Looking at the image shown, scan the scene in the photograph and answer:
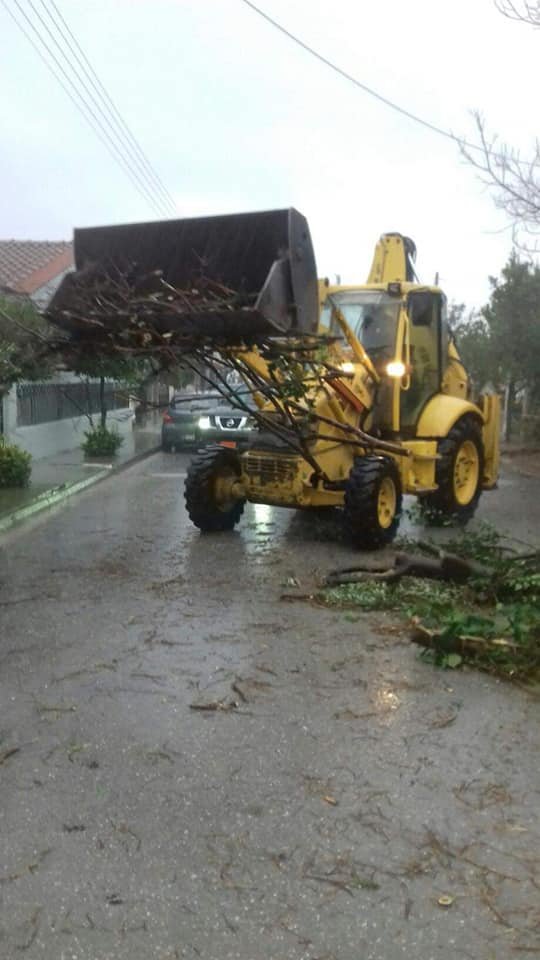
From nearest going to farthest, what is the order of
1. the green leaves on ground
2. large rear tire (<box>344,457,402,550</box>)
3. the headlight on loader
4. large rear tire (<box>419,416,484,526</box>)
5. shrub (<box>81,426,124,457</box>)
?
the green leaves on ground, large rear tire (<box>344,457,402,550</box>), the headlight on loader, large rear tire (<box>419,416,484,526</box>), shrub (<box>81,426,124,457</box>)

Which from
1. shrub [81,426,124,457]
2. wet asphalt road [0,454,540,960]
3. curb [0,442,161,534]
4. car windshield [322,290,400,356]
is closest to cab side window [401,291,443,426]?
car windshield [322,290,400,356]

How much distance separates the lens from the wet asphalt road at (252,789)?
360 cm

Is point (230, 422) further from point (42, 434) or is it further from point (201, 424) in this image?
point (42, 434)

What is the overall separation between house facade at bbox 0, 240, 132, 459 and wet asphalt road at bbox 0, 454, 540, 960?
43.2ft

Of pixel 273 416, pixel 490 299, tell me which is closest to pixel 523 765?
pixel 273 416

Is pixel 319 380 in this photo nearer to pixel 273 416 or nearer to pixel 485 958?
pixel 273 416

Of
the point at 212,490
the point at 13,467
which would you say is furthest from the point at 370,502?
the point at 13,467

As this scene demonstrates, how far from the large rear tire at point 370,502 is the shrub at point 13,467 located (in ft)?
23.1

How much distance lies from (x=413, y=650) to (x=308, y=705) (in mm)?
1339

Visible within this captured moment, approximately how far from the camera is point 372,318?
11891 millimetres

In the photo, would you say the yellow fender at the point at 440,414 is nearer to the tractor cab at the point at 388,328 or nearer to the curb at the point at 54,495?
the tractor cab at the point at 388,328

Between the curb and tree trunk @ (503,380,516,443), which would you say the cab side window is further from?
tree trunk @ (503,380,516,443)

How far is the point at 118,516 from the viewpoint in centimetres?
1391

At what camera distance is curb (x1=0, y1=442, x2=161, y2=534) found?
13.3m
